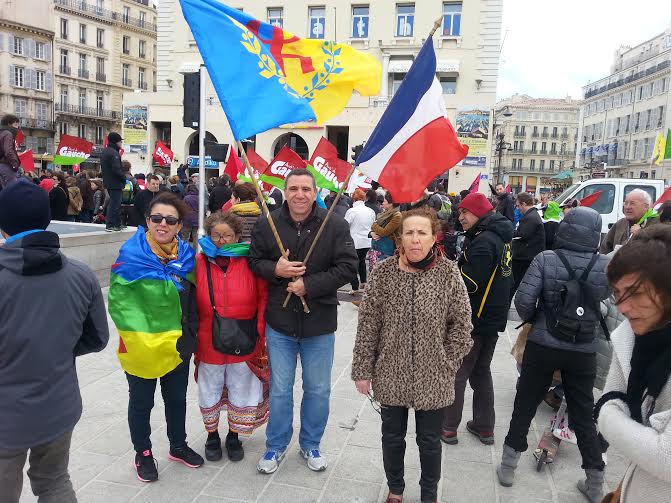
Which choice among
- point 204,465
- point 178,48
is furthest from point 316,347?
point 178,48

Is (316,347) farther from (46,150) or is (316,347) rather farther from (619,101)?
(619,101)

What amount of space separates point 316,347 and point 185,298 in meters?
0.92

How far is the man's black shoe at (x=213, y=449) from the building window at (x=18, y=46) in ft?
195

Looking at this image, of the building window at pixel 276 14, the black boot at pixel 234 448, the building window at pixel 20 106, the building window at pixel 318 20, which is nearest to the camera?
the black boot at pixel 234 448

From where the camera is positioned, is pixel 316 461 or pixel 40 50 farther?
pixel 40 50

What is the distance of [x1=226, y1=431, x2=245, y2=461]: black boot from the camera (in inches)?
148

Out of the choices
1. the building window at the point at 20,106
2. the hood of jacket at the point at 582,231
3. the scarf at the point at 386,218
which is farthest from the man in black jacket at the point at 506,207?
the building window at the point at 20,106

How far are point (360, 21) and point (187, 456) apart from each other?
108ft

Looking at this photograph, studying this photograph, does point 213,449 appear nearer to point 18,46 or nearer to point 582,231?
point 582,231

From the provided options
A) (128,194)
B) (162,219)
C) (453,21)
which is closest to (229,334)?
(162,219)

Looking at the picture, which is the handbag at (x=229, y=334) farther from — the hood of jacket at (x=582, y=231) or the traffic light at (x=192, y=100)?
the traffic light at (x=192, y=100)

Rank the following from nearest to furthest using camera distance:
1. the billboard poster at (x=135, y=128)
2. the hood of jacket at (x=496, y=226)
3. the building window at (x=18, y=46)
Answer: the hood of jacket at (x=496, y=226) → the billboard poster at (x=135, y=128) → the building window at (x=18, y=46)

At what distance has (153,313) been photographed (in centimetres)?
329

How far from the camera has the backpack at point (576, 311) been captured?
3344 millimetres
